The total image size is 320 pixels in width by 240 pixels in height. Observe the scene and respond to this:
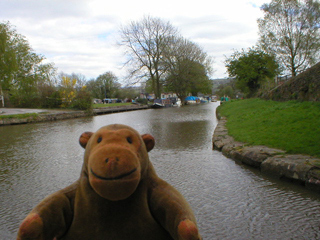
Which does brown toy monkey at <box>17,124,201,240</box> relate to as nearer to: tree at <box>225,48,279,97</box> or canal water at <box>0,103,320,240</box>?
canal water at <box>0,103,320,240</box>

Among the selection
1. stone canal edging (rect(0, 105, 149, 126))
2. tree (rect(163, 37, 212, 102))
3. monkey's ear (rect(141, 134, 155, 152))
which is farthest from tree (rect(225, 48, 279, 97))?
monkey's ear (rect(141, 134, 155, 152))

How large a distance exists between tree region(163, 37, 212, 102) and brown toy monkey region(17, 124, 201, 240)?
42962 mm

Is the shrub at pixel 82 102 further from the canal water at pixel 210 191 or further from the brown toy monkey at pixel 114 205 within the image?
the brown toy monkey at pixel 114 205

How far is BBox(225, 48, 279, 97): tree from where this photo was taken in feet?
101

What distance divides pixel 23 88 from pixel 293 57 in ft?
103

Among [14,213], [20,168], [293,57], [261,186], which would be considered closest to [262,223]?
[261,186]

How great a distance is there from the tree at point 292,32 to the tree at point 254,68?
139 centimetres

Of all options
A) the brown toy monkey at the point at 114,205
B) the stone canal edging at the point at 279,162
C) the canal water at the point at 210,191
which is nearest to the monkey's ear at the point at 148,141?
the brown toy monkey at the point at 114,205

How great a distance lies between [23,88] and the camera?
105 ft

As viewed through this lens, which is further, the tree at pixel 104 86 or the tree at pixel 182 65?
the tree at pixel 104 86

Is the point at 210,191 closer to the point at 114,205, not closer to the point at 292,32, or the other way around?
the point at 114,205

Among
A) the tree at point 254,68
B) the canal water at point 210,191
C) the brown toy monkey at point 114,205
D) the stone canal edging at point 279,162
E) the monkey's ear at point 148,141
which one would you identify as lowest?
the canal water at point 210,191

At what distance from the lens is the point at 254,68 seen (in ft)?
102

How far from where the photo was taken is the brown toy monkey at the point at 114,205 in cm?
163
